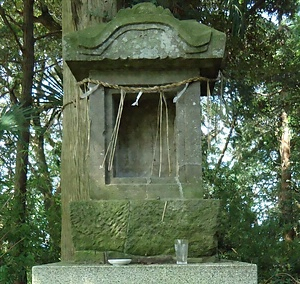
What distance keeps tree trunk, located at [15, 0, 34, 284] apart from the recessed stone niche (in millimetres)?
1781

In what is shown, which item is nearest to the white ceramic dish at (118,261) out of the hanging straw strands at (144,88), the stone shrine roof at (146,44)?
the hanging straw strands at (144,88)

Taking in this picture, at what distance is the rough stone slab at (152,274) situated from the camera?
2.26 m

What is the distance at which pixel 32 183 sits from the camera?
18.8ft

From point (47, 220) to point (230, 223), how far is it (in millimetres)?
2164

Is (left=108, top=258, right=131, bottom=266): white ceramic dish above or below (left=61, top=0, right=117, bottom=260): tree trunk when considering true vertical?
below

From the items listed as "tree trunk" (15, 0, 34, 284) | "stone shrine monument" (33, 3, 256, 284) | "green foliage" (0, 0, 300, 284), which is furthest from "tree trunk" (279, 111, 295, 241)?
"stone shrine monument" (33, 3, 256, 284)

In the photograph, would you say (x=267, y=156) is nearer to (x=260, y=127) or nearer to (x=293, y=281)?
(x=260, y=127)

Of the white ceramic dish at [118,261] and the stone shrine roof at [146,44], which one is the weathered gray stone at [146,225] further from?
the stone shrine roof at [146,44]

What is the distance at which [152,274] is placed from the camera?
2268 mm

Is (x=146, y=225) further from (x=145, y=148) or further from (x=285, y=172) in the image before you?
(x=285, y=172)

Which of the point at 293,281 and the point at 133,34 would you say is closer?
the point at 133,34

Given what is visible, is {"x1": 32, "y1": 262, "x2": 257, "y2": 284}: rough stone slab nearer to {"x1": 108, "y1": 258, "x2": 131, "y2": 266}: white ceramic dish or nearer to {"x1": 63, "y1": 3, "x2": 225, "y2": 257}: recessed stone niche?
{"x1": 108, "y1": 258, "x2": 131, "y2": 266}: white ceramic dish

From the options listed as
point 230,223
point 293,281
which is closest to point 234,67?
point 230,223

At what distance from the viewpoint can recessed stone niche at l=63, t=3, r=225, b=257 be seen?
2.54 m
